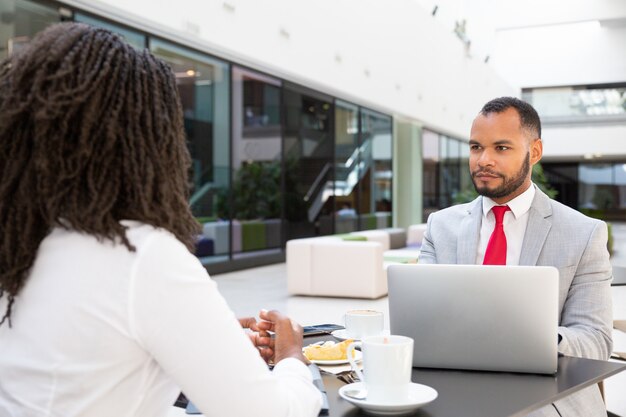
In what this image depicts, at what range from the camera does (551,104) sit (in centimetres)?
2389

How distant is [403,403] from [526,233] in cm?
103

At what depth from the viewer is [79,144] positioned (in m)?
0.94

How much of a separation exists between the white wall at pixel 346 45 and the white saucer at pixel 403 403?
246 inches

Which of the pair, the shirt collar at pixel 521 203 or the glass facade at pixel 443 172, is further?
the glass facade at pixel 443 172

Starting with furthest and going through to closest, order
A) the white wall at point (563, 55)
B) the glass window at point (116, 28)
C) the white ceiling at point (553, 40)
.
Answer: the white wall at point (563, 55) < the white ceiling at point (553, 40) < the glass window at point (116, 28)

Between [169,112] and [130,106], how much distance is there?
0.08 metres

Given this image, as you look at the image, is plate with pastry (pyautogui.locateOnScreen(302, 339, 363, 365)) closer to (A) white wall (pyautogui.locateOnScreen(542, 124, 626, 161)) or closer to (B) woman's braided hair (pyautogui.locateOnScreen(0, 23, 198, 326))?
(B) woman's braided hair (pyautogui.locateOnScreen(0, 23, 198, 326))

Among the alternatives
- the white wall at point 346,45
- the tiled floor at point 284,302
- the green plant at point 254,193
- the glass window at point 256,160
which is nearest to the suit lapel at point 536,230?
the tiled floor at point 284,302

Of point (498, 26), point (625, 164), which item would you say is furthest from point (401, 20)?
point (625, 164)

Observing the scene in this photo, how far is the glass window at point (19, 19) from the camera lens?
599cm

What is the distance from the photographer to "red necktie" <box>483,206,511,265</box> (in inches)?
83.3

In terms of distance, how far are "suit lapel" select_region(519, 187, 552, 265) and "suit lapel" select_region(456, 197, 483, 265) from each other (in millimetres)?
170

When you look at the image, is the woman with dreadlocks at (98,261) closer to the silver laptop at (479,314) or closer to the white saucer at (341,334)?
the silver laptop at (479,314)

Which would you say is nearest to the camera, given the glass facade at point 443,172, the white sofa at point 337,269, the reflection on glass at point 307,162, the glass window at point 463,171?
the white sofa at point 337,269
